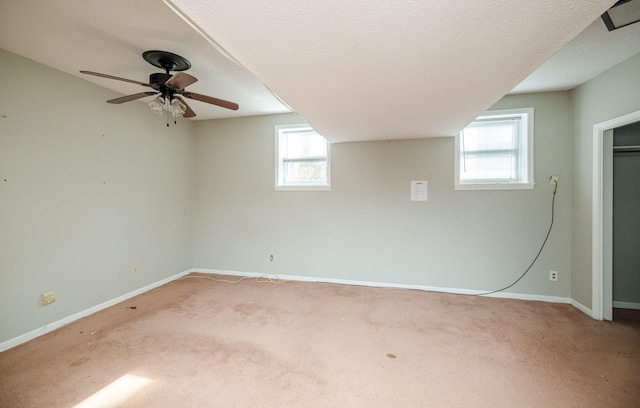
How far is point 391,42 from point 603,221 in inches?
120

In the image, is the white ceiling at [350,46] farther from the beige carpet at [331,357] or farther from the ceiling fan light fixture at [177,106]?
the beige carpet at [331,357]

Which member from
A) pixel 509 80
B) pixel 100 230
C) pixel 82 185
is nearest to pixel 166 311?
pixel 100 230

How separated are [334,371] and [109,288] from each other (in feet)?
9.57

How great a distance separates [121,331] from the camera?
2.43 metres

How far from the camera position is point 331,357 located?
2.05 metres

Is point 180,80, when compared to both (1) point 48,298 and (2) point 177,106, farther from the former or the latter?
(1) point 48,298

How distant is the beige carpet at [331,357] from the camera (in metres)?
1.64

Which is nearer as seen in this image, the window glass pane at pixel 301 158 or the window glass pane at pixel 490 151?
the window glass pane at pixel 490 151

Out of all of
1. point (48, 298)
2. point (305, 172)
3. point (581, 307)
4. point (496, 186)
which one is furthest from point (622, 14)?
point (48, 298)

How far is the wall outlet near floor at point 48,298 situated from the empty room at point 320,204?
0.03m

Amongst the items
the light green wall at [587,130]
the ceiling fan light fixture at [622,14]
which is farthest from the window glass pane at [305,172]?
the light green wall at [587,130]

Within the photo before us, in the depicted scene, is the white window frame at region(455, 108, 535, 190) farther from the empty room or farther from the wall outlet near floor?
the wall outlet near floor

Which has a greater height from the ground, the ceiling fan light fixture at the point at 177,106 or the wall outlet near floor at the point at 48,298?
the ceiling fan light fixture at the point at 177,106

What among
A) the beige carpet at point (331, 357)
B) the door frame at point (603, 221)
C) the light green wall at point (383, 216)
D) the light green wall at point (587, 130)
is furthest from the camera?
the light green wall at point (383, 216)
